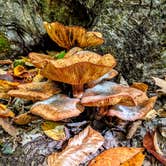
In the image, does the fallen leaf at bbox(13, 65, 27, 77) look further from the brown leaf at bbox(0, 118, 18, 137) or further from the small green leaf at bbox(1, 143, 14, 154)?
the small green leaf at bbox(1, 143, 14, 154)

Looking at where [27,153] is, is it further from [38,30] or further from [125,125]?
[38,30]

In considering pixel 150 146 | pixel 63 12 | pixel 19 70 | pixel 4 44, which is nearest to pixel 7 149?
pixel 19 70

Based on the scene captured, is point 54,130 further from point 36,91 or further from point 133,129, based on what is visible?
point 133,129

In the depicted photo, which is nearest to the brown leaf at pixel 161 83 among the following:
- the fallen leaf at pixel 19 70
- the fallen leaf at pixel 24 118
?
the fallen leaf at pixel 24 118

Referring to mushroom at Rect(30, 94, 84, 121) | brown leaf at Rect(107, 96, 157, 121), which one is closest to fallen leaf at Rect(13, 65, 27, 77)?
mushroom at Rect(30, 94, 84, 121)

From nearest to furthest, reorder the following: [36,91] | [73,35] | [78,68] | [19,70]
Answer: [78,68]
[36,91]
[73,35]
[19,70]

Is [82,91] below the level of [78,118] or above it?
above
